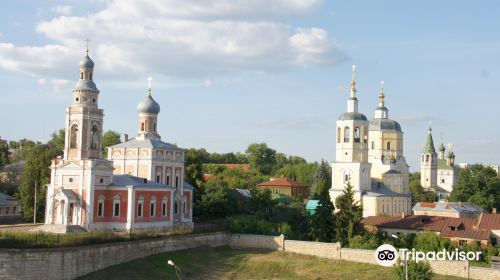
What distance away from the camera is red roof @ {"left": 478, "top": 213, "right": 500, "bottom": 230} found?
5061cm

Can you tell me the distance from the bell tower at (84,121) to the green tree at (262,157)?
84.4 meters

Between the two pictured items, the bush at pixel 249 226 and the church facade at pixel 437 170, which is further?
the church facade at pixel 437 170


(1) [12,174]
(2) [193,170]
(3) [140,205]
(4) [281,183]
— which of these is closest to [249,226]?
(3) [140,205]

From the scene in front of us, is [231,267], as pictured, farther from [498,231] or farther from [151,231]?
[498,231]

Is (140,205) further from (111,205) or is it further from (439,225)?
(439,225)

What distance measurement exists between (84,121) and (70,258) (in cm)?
1123

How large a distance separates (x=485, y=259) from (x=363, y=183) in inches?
920

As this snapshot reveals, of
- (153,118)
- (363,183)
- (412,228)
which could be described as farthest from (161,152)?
(363,183)

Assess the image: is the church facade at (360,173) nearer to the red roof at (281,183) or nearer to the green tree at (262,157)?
the red roof at (281,183)

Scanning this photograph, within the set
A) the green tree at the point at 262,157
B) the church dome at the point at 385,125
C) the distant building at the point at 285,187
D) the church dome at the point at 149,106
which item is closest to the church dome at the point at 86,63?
the church dome at the point at 149,106

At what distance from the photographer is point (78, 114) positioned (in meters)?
41.5

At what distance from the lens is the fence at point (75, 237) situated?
103 ft

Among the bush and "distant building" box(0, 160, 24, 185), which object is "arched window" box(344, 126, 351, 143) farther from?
"distant building" box(0, 160, 24, 185)

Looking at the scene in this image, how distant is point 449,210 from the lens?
64.1 meters
